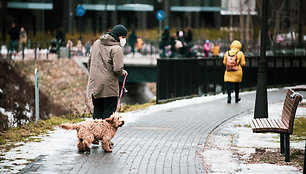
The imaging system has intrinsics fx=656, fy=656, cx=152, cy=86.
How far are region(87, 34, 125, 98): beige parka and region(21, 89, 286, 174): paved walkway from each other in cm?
82

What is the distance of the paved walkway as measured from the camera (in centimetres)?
805

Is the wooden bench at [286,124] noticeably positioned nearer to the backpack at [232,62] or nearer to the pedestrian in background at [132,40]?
the backpack at [232,62]

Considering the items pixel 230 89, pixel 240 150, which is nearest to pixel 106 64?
pixel 240 150

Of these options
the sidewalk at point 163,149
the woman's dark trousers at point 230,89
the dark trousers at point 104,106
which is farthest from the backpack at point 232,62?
the dark trousers at point 104,106

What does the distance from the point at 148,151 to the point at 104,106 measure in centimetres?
115

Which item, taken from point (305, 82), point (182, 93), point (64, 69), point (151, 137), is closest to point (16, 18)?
point (64, 69)

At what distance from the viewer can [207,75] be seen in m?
20.0

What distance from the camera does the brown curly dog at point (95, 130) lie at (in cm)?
899

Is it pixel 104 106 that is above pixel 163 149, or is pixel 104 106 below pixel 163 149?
above

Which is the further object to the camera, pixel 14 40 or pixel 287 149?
pixel 14 40

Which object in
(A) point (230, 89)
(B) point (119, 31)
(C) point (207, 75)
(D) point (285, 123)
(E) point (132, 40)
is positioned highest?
(B) point (119, 31)

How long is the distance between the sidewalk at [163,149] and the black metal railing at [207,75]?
137 inches

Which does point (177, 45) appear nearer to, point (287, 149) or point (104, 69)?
point (104, 69)

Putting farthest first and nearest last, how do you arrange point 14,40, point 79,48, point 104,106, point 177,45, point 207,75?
1. point 79,48
2. point 14,40
3. point 177,45
4. point 207,75
5. point 104,106
